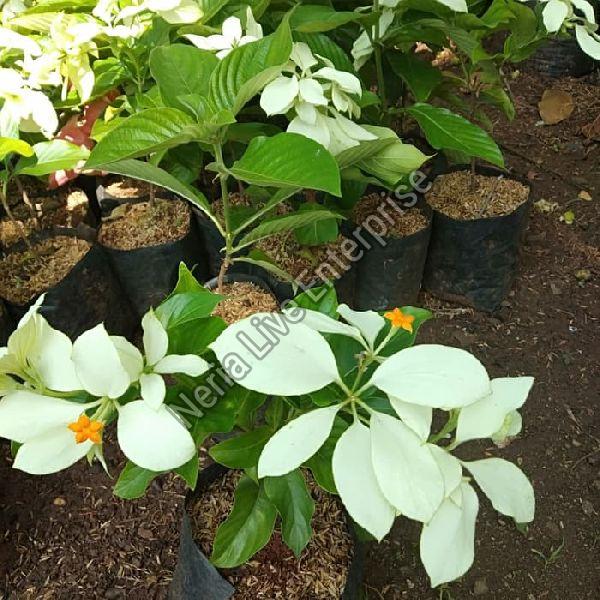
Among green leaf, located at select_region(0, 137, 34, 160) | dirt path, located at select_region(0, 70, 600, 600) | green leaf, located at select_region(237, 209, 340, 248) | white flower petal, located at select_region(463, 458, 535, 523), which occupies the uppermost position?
green leaf, located at select_region(0, 137, 34, 160)

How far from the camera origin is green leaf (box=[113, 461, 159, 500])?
670mm

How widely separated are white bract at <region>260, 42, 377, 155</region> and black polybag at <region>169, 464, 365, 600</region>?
0.57 meters

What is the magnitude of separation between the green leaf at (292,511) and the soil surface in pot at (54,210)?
3.94ft

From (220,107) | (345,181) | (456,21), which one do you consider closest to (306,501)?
(220,107)

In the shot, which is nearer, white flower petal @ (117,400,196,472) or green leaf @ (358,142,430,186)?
white flower petal @ (117,400,196,472)

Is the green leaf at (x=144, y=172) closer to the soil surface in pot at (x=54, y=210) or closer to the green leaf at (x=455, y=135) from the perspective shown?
the green leaf at (x=455, y=135)

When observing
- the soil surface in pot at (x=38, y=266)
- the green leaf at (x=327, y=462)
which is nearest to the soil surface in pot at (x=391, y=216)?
the soil surface in pot at (x=38, y=266)

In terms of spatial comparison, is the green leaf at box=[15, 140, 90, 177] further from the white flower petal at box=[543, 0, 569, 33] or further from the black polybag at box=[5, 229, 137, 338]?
the white flower petal at box=[543, 0, 569, 33]

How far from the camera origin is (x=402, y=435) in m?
0.52

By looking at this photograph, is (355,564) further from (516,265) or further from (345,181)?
(516,265)

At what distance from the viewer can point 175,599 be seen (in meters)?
1.06

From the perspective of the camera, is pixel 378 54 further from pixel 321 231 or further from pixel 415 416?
pixel 415 416

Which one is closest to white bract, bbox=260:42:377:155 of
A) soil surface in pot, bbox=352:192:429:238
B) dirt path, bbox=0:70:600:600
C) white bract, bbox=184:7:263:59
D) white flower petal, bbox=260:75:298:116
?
white flower petal, bbox=260:75:298:116

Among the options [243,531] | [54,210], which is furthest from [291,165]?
[54,210]
